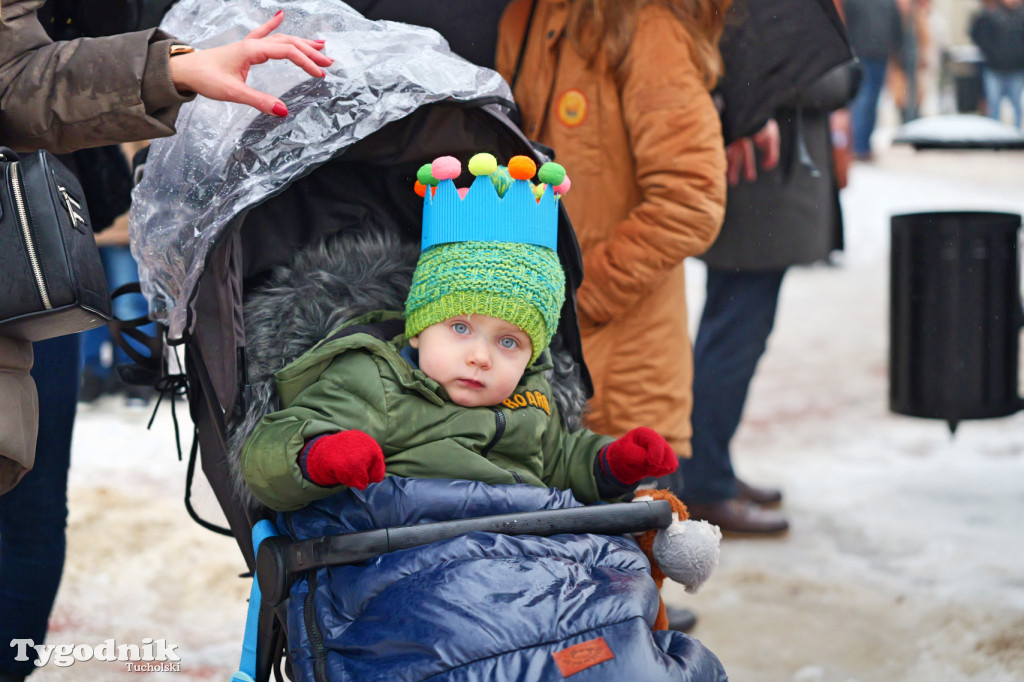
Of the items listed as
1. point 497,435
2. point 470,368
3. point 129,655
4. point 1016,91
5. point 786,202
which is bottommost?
point 1016,91

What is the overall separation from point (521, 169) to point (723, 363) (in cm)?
177

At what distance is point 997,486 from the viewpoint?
4273 mm

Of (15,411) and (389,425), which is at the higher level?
(15,411)

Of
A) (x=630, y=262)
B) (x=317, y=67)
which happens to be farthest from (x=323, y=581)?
(x=630, y=262)

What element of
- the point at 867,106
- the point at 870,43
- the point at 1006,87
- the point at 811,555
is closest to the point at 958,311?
the point at 811,555

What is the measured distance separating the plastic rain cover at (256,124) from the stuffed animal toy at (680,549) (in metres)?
0.88

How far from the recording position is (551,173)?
2141 millimetres

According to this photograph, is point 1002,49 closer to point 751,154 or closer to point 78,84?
point 751,154

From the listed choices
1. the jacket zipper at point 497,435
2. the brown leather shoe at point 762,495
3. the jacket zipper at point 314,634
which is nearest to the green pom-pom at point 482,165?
the jacket zipper at point 497,435

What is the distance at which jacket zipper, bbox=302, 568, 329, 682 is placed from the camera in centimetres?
174

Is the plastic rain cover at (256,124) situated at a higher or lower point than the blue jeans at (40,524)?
higher

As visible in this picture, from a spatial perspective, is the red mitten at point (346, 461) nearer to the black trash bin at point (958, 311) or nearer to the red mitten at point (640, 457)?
the red mitten at point (640, 457)

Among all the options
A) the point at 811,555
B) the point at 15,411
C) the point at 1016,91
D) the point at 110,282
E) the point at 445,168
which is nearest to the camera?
the point at 15,411

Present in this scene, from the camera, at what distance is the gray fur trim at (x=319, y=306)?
2068 mm
